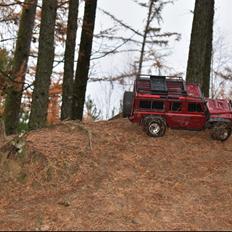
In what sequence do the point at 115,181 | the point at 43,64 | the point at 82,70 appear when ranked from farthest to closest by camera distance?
the point at 82,70 < the point at 43,64 < the point at 115,181

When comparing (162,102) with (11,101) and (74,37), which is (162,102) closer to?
(74,37)

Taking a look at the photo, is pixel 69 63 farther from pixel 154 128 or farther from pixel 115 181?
pixel 115 181

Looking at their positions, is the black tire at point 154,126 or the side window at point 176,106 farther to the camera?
the side window at point 176,106

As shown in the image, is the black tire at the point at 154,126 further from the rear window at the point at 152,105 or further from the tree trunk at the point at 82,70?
the tree trunk at the point at 82,70

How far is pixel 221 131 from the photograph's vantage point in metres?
10.6

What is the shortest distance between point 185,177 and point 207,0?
17.3 feet

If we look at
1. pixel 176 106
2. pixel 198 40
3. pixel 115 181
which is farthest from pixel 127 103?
pixel 198 40

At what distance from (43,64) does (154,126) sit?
322cm

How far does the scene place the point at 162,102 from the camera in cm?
1056

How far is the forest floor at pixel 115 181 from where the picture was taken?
25.6 ft

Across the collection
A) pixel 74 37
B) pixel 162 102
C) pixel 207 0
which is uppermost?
pixel 207 0

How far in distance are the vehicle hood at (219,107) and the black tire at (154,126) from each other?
104cm

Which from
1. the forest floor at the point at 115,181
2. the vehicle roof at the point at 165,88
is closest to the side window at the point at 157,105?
the vehicle roof at the point at 165,88

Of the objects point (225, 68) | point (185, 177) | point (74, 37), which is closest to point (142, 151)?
point (185, 177)
